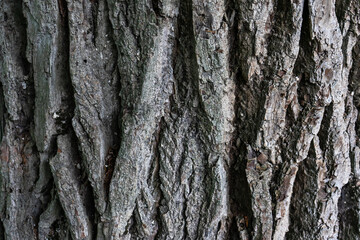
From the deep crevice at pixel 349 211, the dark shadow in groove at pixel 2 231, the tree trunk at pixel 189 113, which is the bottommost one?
the dark shadow in groove at pixel 2 231

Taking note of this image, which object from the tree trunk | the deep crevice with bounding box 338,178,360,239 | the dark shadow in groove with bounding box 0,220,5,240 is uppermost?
the tree trunk

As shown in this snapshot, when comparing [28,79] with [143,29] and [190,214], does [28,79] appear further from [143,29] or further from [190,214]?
[190,214]

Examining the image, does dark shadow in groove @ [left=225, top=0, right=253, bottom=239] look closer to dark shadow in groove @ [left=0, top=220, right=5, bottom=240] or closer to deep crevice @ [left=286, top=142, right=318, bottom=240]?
deep crevice @ [left=286, top=142, right=318, bottom=240]

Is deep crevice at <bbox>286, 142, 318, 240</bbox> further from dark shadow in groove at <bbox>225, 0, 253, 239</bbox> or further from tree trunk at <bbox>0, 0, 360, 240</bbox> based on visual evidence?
dark shadow in groove at <bbox>225, 0, 253, 239</bbox>

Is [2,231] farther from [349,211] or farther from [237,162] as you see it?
[349,211]

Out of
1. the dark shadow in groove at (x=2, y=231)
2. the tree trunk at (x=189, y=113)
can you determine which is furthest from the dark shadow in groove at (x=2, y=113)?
the dark shadow in groove at (x=2, y=231)

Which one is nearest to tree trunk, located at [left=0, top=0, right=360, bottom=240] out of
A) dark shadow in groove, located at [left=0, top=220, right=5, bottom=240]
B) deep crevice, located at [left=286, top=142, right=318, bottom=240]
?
deep crevice, located at [left=286, top=142, right=318, bottom=240]

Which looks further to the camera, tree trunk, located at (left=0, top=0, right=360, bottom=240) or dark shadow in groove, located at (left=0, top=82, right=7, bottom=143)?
dark shadow in groove, located at (left=0, top=82, right=7, bottom=143)

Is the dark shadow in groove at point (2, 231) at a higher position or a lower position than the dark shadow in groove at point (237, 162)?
lower

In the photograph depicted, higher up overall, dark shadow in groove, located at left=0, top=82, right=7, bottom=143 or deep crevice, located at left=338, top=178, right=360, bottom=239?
dark shadow in groove, located at left=0, top=82, right=7, bottom=143

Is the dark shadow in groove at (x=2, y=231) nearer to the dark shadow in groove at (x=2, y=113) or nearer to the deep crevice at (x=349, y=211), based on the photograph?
the dark shadow in groove at (x=2, y=113)

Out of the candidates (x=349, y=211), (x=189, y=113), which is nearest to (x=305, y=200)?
(x=349, y=211)
